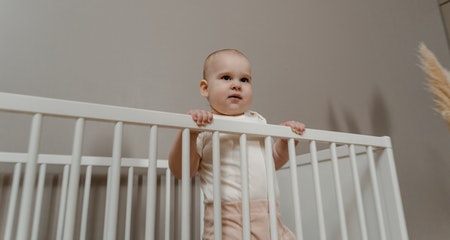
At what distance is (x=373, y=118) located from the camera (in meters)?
1.53

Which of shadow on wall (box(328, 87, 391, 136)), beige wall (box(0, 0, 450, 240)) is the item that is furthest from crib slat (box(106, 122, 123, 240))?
shadow on wall (box(328, 87, 391, 136))

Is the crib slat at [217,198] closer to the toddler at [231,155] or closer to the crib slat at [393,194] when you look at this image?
the toddler at [231,155]

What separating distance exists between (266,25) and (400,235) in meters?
0.90

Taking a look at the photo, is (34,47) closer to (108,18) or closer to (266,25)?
(108,18)

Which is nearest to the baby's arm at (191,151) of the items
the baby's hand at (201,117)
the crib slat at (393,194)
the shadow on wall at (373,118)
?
the baby's hand at (201,117)

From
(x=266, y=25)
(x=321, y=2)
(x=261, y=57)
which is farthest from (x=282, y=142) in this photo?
(x=321, y=2)

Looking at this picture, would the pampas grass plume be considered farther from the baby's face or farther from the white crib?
the baby's face

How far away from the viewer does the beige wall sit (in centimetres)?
93

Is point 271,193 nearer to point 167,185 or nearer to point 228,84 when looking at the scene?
point 228,84

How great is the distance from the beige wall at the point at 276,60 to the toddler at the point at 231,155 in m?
0.31

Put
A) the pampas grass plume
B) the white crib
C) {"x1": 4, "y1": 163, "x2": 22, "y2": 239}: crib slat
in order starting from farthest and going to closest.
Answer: the pampas grass plume → {"x1": 4, "y1": 163, "x2": 22, "y2": 239}: crib slat → the white crib

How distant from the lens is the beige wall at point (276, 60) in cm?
93

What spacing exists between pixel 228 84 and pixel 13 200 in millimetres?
543

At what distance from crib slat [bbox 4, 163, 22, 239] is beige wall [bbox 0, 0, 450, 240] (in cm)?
23
